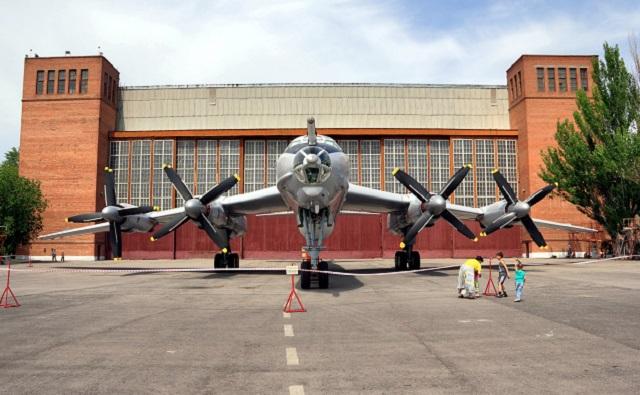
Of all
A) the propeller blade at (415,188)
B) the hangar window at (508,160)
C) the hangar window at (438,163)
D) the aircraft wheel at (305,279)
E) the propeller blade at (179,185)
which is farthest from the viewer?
the hangar window at (508,160)

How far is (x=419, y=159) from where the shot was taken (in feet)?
156

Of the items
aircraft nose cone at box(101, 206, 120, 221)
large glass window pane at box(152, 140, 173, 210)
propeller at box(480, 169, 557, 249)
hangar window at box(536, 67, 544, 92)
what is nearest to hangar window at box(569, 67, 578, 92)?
hangar window at box(536, 67, 544, 92)

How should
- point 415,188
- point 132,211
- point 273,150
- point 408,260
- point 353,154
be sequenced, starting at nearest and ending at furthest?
1. point 415,188
2. point 132,211
3. point 408,260
4. point 353,154
5. point 273,150

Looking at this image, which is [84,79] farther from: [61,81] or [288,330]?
[288,330]

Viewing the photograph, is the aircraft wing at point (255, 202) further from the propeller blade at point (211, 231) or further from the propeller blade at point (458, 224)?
the propeller blade at point (458, 224)

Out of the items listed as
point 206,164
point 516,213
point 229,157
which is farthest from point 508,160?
point 206,164

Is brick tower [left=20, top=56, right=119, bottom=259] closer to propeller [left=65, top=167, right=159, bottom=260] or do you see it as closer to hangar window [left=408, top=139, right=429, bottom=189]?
propeller [left=65, top=167, right=159, bottom=260]

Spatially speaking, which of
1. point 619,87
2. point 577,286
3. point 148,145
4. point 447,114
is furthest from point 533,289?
point 148,145

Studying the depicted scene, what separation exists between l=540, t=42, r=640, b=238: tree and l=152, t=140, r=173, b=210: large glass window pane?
1481 inches

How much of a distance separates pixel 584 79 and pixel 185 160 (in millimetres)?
44490

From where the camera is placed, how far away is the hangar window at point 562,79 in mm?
48009

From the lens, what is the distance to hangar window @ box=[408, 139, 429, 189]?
47.2 metres

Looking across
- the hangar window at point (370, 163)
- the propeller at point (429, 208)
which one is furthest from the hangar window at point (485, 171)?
the propeller at point (429, 208)

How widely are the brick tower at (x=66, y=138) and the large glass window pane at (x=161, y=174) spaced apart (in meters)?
5.62
